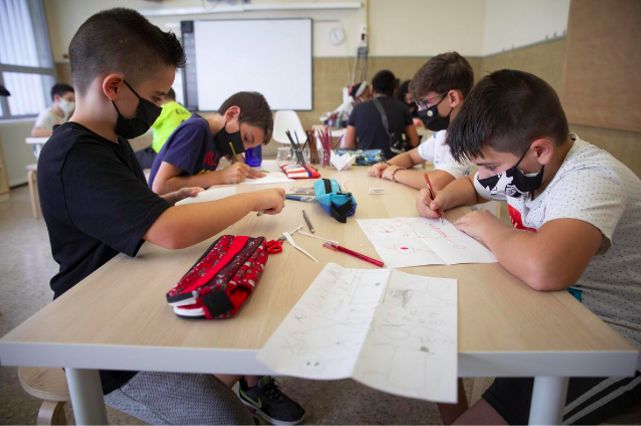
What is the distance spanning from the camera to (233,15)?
5.70 m

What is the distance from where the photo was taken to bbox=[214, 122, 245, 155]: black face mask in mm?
1783

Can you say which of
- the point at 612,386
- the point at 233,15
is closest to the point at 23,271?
the point at 612,386

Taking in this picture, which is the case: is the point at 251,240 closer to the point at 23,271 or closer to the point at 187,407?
the point at 187,407

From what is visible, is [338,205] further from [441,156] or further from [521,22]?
[521,22]

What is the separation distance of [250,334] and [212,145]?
1326 mm

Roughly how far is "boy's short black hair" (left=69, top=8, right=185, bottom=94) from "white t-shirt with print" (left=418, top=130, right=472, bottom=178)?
36.9 inches

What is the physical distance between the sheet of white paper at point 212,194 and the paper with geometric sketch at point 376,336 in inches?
27.7

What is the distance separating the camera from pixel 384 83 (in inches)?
126

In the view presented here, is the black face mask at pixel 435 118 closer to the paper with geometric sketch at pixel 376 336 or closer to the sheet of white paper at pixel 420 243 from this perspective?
the sheet of white paper at pixel 420 243

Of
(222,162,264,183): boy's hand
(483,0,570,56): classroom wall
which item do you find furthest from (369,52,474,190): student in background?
(483,0,570,56): classroom wall

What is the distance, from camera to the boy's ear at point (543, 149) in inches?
32.9

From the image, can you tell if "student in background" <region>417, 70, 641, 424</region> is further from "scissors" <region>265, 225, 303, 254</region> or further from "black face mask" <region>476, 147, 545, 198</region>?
"scissors" <region>265, 225, 303, 254</region>

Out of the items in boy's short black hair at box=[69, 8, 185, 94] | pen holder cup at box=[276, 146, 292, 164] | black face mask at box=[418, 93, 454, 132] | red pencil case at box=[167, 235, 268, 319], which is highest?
boy's short black hair at box=[69, 8, 185, 94]

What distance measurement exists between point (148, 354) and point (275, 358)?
0.57 feet
